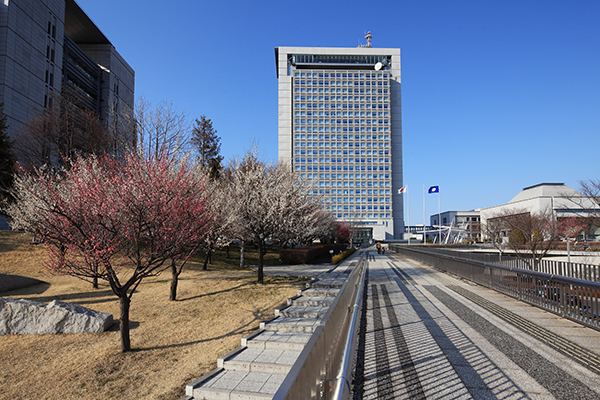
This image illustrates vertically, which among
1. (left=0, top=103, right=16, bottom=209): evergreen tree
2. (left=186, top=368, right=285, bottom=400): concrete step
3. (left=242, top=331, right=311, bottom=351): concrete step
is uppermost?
(left=0, top=103, right=16, bottom=209): evergreen tree

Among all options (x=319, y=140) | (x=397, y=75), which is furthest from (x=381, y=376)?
(x=397, y=75)

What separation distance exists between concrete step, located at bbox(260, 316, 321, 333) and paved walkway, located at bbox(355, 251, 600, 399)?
1.49 m

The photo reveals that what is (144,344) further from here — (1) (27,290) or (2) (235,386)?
(1) (27,290)

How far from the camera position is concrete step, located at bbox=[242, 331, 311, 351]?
7.01 meters

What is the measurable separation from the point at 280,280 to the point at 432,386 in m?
11.0

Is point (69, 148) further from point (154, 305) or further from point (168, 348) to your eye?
point (168, 348)

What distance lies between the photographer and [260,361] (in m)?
6.26

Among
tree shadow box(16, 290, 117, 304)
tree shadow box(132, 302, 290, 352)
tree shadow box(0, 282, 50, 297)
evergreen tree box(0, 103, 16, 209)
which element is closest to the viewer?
tree shadow box(132, 302, 290, 352)

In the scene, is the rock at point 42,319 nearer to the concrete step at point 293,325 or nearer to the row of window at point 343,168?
the concrete step at point 293,325

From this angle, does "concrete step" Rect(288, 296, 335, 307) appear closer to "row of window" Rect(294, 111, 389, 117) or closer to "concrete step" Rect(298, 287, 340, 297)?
"concrete step" Rect(298, 287, 340, 297)

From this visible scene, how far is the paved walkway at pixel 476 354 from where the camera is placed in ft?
14.6

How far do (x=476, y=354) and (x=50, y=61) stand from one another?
2332 inches

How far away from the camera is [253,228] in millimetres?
15055

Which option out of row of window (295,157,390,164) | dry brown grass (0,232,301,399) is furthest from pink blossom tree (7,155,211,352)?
row of window (295,157,390,164)
